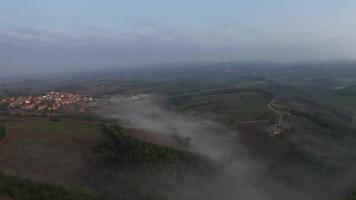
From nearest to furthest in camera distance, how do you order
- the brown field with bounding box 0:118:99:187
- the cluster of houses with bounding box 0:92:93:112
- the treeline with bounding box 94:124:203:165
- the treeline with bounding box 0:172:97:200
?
the treeline with bounding box 0:172:97:200, the brown field with bounding box 0:118:99:187, the treeline with bounding box 94:124:203:165, the cluster of houses with bounding box 0:92:93:112

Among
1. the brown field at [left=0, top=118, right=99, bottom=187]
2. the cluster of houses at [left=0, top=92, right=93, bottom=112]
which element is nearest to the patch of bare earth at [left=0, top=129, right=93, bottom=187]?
the brown field at [left=0, top=118, right=99, bottom=187]

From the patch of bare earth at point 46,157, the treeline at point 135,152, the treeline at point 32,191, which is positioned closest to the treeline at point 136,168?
the treeline at point 135,152

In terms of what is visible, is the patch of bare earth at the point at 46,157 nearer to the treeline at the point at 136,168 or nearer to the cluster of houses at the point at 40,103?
the treeline at the point at 136,168

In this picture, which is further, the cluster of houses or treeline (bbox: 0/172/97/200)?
the cluster of houses

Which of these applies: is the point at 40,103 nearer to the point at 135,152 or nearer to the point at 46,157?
the point at 46,157

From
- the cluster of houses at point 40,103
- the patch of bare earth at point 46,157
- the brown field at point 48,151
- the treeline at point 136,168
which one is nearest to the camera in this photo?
the treeline at point 136,168

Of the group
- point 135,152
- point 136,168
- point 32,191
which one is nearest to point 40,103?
point 135,152

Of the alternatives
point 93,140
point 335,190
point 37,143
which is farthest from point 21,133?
point 335,190

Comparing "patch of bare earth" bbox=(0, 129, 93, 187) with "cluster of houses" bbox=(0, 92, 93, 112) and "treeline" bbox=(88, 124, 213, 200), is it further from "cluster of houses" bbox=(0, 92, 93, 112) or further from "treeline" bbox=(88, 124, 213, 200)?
"cluster of houses" bbox=(0, 92, 93, 112)
